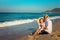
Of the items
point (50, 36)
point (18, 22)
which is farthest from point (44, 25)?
point (18, 22)

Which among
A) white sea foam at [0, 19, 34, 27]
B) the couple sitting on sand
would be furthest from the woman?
white sea foam at [0, 19, 34, 27]

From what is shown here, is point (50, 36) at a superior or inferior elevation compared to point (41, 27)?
inferior

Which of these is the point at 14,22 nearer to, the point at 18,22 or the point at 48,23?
the point at 18,22

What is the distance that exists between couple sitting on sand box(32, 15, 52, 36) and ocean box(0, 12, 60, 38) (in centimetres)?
6

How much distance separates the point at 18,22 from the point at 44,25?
15.7 inches

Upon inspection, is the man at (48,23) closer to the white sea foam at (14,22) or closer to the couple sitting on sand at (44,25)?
the couple sitting on sand at (44,25)

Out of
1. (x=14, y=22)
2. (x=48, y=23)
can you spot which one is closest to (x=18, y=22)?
(x=14, y=22)

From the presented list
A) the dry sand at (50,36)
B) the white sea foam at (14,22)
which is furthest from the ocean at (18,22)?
the dry sand at (50,36)

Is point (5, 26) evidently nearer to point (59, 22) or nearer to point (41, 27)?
point (41, 27)

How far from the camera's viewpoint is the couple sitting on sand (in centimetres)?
203

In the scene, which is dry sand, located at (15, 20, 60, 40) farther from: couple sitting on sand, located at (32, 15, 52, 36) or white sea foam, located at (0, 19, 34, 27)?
white sea foam, located at (0, 19, 34, 27)

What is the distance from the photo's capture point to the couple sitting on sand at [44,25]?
2.03 metres

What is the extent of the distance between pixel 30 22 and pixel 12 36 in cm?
36

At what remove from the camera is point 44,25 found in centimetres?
204
